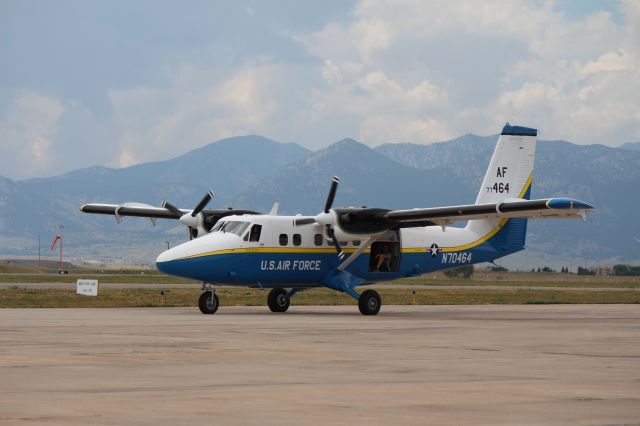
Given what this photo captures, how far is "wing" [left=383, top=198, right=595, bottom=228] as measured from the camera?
109 feet

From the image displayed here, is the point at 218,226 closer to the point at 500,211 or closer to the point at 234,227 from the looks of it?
the point at 234,227

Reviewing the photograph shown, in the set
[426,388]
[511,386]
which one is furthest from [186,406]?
[511,386]

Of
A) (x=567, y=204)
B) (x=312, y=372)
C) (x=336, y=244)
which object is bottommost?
(x=312, y=372)

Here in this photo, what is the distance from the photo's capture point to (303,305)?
147 ft

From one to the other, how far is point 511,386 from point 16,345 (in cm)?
1041

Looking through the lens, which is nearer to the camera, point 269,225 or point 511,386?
point 511,386

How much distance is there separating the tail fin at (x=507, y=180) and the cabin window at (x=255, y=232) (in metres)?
9.00

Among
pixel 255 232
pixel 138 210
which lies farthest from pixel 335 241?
pixel 138 210

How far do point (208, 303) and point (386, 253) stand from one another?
7.14m

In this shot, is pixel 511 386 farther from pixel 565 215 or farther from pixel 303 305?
pixel 303 305

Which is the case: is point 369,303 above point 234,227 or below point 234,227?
below

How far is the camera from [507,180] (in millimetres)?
40969

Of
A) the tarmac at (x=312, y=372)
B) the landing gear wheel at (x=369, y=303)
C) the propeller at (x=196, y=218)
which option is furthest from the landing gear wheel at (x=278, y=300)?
the tarmac at (x=312, y=372)

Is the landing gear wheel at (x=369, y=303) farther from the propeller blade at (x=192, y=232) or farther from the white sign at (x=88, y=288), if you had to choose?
the white sign at (x=88, y=288)
